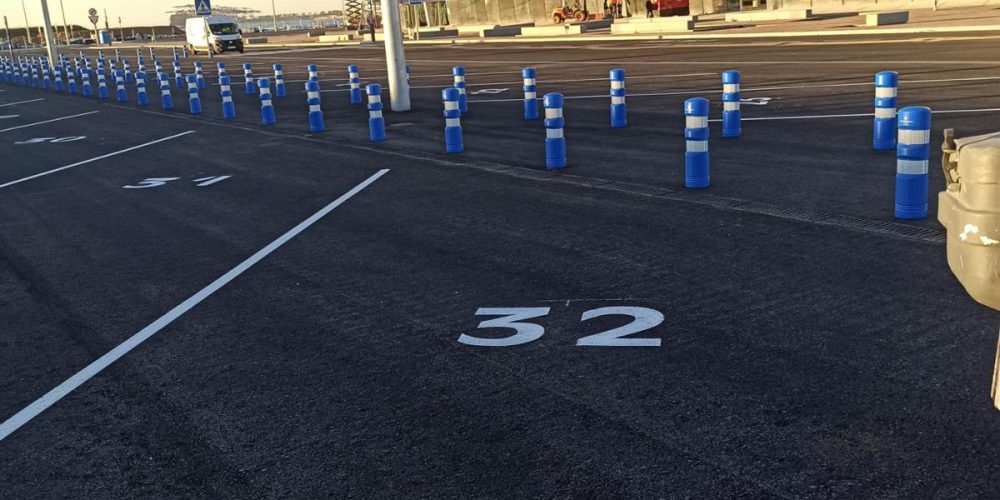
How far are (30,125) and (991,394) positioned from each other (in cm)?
2703

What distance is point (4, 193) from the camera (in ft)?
48.8

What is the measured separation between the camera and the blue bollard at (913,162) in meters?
8.65

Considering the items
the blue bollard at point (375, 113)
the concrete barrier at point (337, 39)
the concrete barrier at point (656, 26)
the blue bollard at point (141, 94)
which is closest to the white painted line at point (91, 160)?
the blue bollard at point (375, 113)

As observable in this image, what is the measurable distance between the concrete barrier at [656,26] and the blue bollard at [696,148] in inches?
1413

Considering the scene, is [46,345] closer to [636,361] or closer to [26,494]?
[26,494]

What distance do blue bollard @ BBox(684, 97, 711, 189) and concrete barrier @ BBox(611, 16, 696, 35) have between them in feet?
118

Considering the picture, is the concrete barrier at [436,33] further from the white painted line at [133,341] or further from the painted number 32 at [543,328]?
the painted number 32 at [543,328]

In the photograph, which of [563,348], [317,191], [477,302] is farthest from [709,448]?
[317,191]

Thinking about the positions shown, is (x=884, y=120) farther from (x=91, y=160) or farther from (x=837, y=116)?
(x=91, y=160)

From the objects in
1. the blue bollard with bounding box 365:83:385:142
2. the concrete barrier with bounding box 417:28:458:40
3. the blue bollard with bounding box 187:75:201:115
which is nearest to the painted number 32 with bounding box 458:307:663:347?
the blue bollard with bounding box 365:83:385:142

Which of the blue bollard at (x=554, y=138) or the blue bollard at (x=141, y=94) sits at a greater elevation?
the blue bollard at (x=554, y=138)

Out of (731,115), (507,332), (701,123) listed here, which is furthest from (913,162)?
(731,115)

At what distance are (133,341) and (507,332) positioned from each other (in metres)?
2.53

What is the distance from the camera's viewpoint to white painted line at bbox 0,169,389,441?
5715mm
